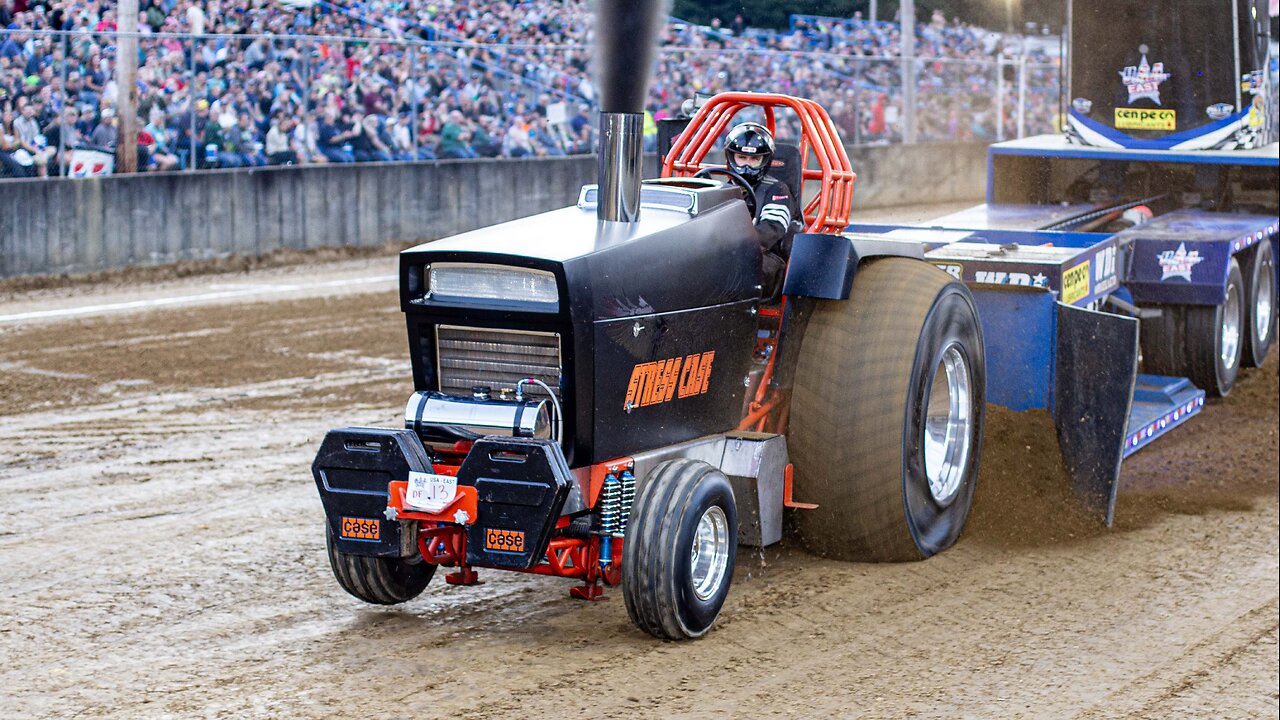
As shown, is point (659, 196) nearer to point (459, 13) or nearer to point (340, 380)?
point (340, 380)

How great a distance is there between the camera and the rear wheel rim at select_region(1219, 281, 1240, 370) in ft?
31.0

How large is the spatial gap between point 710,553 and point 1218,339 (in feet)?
16.0

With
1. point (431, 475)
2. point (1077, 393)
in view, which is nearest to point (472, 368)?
point (431, 475)

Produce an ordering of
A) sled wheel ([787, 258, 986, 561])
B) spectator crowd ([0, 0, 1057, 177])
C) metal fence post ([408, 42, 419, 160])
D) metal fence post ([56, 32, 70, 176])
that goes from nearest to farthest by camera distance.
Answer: sled wheel ([787, 258, 986, 561]), metal fence post ([56, 32, 70, 176]), spectator crowd ([0, 0, 1057, 177]), metal fence post ([408, 42, 419, 160])

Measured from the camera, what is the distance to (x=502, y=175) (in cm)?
1773

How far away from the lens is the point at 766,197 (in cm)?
609

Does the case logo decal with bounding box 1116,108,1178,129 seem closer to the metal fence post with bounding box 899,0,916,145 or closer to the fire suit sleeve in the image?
the fire suit sleeve

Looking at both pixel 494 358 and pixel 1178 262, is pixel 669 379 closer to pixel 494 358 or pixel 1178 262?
pixel 494 358

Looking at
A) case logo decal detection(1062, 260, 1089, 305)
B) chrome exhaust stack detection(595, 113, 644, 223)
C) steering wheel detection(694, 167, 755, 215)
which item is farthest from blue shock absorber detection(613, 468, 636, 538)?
case logo decal detection(1062, 260, 1089, 305)

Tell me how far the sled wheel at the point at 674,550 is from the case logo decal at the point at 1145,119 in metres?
6.18

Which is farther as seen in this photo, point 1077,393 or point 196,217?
point 196,217

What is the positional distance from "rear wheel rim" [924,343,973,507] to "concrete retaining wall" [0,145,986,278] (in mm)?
9411

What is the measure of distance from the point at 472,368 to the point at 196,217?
1019cm

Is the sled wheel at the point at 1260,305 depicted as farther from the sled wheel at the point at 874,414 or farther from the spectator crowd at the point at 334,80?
the spectator crowd at the point at 334,80
